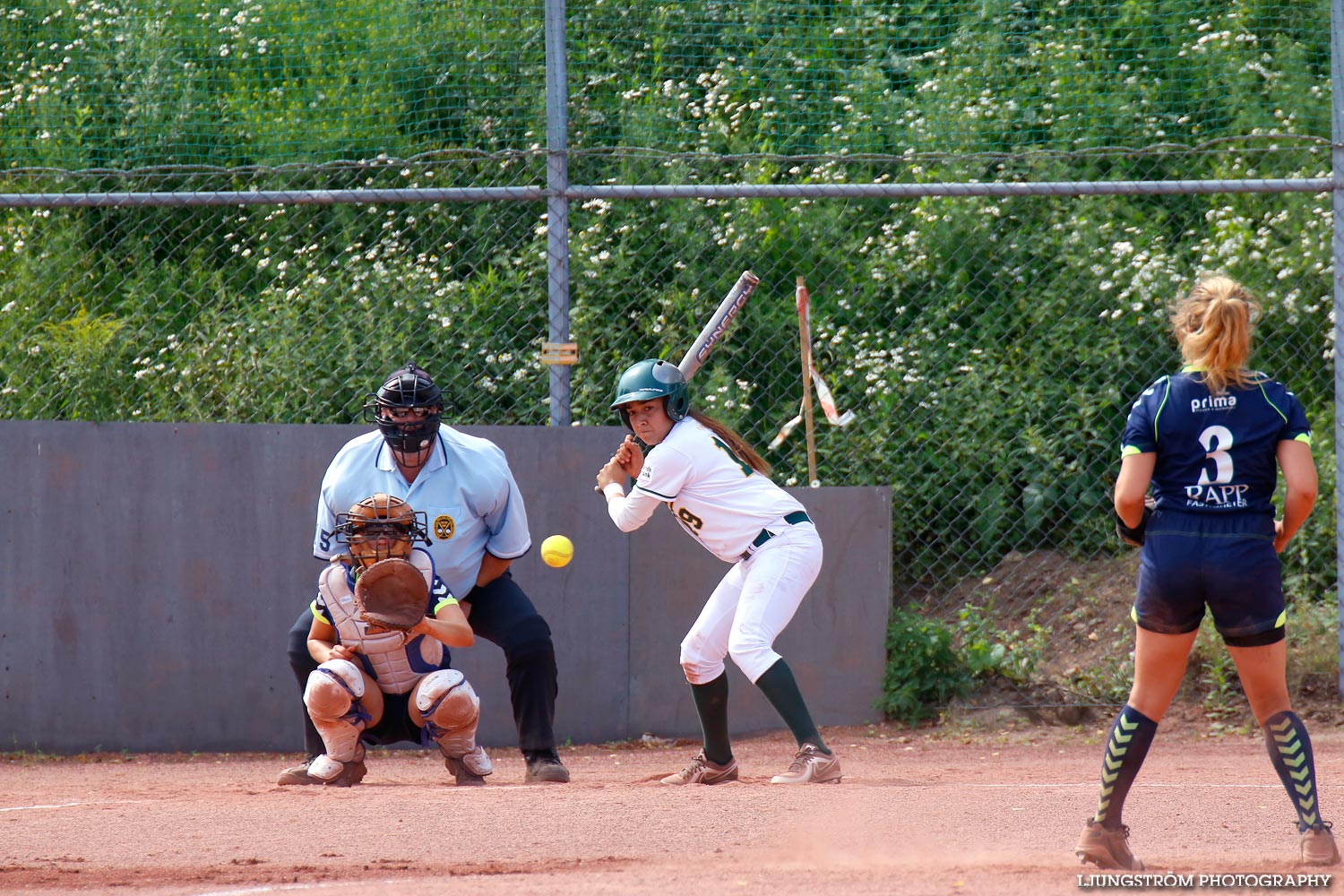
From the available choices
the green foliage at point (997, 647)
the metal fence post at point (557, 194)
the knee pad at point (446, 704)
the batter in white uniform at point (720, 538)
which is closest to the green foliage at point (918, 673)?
the green foliage at point (997, 647)

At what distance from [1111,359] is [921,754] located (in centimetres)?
280

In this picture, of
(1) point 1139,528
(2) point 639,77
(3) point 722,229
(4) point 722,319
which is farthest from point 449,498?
(2) point 639,77

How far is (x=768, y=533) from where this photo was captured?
519 centimetres

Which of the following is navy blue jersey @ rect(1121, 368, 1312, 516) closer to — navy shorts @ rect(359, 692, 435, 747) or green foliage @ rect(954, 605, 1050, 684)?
navy shorts @ rect(359, 692, 435, 747)

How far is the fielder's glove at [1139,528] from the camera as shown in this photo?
11.8ft

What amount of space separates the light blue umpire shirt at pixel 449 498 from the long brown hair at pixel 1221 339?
2.88m

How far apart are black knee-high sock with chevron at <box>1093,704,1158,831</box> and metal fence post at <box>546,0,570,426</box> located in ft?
12.0

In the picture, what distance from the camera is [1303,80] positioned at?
773 centimetres

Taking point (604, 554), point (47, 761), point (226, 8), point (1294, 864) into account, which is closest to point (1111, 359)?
point (604, 554)

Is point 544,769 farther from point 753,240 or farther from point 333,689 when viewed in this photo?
point 753,240

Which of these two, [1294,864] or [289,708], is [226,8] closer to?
[289,708]

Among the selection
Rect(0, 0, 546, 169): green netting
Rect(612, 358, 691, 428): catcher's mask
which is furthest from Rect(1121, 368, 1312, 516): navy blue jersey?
Rect(0, 0, 546, 169): green netting

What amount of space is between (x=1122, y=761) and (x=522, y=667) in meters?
2.51

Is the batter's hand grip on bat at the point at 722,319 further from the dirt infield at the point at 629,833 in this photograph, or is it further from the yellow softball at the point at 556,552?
the dirt infield at the point at 629,833
